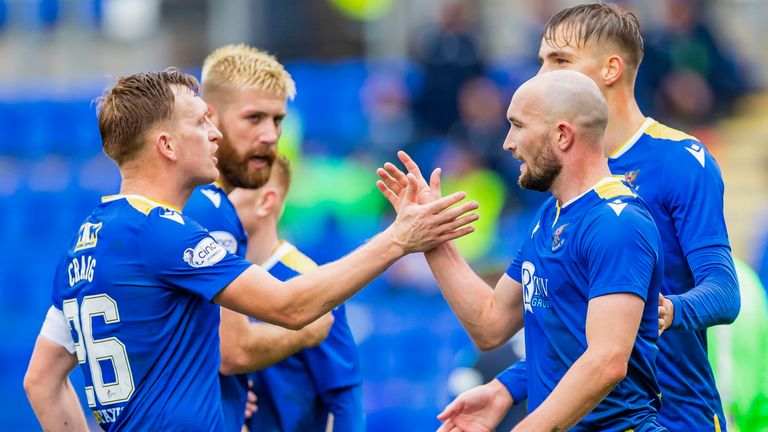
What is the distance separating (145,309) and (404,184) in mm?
1250

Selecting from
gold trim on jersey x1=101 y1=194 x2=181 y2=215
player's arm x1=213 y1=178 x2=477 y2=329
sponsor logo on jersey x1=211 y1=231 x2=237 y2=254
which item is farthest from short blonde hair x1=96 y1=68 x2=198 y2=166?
sponsor logo on jersey x1=211 y1=231 x2=237 y2=254

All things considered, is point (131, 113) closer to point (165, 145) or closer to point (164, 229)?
point (165, 145)

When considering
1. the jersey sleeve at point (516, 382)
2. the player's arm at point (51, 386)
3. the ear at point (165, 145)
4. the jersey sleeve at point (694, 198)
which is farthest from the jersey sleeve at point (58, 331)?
the jersey sleeve at point (694, 198)

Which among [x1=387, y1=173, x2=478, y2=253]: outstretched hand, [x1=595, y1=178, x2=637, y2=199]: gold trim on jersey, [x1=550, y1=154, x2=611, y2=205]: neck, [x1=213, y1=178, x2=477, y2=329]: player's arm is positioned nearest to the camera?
[x1=595, y1=178, x2=637, y2=199]: gold trim on jersey

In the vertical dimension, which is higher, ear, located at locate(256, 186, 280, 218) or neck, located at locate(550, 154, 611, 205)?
ear, located at locate(256, 186, 280, 218)

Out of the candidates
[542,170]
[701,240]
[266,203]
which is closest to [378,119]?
[266,203]

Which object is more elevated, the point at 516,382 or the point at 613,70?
the point at 613,70

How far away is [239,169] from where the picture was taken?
5.71 meters

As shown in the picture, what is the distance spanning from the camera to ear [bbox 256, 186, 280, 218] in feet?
19.4

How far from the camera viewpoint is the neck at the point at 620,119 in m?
4.92

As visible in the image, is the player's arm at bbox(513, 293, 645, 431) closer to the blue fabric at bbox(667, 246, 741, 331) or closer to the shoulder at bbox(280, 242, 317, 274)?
the blue fabric at bbox(667, 246, 741, 331)

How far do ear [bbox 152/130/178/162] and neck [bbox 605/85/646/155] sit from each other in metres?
1.81

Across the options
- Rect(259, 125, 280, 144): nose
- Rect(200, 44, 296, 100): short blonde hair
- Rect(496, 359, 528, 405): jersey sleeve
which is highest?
Rect(200, 44, 296, 100): short blonde hair

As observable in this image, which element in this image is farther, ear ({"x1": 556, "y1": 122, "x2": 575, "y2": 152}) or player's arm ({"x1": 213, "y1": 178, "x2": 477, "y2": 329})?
player's arm ({"x1": 213, "y1": 178, "x2": 477, "y2": 329})
